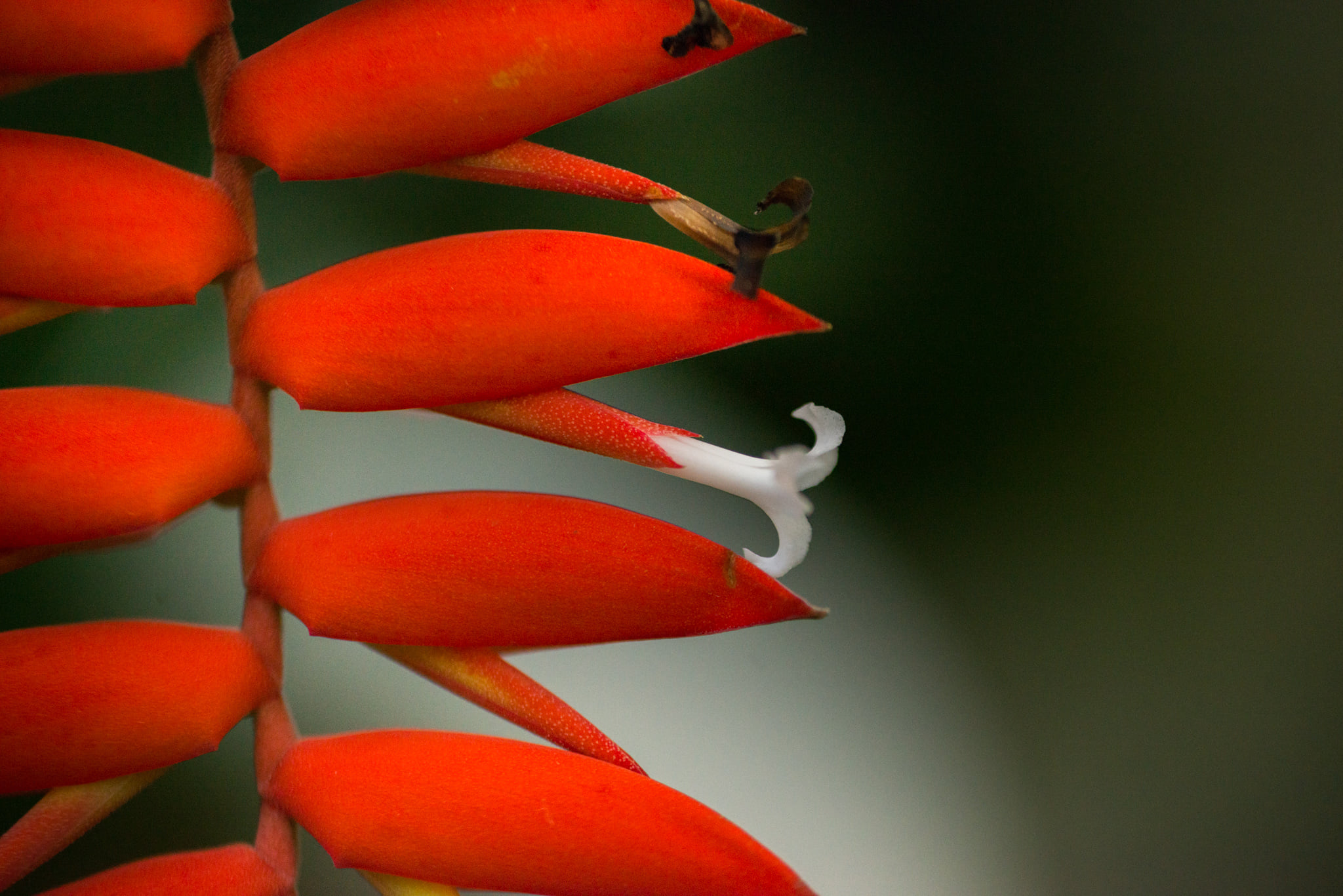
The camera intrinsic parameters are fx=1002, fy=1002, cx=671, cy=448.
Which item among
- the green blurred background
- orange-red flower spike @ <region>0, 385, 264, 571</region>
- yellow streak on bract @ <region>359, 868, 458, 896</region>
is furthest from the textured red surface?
the green blurred background

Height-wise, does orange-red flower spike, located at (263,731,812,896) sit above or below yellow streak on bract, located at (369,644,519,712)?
below

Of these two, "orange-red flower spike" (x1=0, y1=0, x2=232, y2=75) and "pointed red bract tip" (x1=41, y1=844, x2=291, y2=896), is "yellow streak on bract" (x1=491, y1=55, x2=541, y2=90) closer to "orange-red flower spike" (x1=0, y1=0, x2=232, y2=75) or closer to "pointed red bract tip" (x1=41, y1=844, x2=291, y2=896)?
"orange-red flower spike" (x1=0, y1=0, x2=232, y2=75)

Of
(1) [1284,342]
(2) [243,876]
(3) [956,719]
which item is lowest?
(3) [956,719]

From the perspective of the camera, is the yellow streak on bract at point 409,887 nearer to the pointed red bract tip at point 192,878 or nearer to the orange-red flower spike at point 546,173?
the pointed red bract tip at point 192,878

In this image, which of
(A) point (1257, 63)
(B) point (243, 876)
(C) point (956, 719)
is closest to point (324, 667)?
(B) point (243, 876)

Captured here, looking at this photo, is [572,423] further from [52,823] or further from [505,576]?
[52,823]

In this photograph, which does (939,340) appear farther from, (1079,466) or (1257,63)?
(1257,63)

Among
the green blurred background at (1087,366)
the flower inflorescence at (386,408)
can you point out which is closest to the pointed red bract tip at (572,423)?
the flower inflorescence at (386,408)
